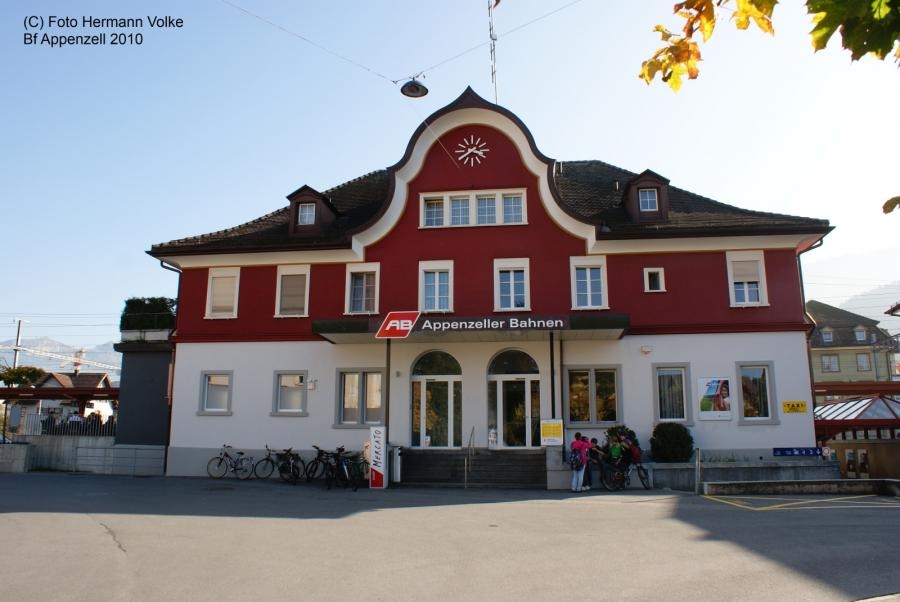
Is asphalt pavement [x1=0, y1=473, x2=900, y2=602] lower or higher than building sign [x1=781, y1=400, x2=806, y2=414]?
lower

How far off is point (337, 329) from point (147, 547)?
410 inches

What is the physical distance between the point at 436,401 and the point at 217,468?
6930 mm

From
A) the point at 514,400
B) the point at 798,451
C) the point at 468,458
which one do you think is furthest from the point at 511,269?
the point at 798,451

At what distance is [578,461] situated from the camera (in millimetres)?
17703

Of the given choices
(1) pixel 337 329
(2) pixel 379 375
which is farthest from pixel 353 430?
(1) pixel 337 329

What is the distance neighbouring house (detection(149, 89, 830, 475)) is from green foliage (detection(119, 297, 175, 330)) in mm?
2411

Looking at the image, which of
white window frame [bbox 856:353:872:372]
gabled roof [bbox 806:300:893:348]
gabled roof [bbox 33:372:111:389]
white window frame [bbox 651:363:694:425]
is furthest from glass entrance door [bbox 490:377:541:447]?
white window frame [bbox 856:353:872:372]

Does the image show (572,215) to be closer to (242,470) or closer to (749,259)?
(749,259)

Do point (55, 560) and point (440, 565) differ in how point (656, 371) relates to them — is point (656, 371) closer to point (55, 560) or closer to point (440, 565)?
point (440, 565)

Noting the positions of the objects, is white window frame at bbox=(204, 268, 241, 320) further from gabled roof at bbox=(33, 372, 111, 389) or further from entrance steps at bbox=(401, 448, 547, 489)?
gabled roof at bbox=(33, 372, 111, 389)

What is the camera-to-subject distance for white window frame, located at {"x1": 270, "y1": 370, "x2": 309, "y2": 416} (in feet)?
71.5

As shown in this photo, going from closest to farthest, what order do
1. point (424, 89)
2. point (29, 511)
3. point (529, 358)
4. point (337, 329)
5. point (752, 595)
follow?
point (752, 595) < point (29, 511) < point (424, 89) < point (337, 329) < point (529, 358)

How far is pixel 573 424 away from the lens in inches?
809

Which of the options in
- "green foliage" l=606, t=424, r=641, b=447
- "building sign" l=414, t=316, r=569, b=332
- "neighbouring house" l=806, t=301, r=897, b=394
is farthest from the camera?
"neighbouring house" l=806, t=301, r=897, b=394
